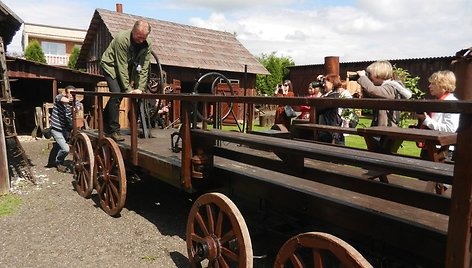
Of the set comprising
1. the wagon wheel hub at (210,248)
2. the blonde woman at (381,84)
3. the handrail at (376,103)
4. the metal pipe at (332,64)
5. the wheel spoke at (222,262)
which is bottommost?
the wheel spoke at (222,262)

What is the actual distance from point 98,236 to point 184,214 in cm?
109

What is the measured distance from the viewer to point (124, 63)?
5.31 m

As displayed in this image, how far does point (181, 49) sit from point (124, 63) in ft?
45.2

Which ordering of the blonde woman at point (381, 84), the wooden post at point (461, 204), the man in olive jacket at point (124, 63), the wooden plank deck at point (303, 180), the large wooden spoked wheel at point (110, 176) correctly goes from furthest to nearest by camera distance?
1. the man in olive jacket at point (124, 63)
2. the blonde woman at point (381, 84)
3. the large wooden spoked wheel at point (110, 176)
4. the wooden plank deck at point (303, 180)
5. the wooden post at point (461, 204)

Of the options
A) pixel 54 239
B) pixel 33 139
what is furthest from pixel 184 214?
pixel 33 139

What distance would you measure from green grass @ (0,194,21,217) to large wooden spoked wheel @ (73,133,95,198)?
2.55 feet

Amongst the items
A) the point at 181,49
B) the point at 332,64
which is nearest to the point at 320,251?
the point at 332,64

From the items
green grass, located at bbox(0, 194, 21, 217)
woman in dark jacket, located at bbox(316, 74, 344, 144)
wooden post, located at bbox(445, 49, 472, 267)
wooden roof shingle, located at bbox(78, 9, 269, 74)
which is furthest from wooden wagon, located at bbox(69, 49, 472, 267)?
wooden roof shingle, located at bbox(78, 9, 269, 74)

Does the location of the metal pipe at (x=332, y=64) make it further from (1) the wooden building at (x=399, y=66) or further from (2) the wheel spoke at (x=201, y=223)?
(1) the wooden building at (x=399, y=66)

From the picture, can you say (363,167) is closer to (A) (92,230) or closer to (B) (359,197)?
(B) (359,197)

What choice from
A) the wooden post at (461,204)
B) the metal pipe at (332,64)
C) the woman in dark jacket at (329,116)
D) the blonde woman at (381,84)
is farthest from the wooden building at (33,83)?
the wooden post at (461,204)

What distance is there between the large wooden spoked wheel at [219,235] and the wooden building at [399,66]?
52.4ft

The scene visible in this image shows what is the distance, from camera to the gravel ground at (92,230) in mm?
3645

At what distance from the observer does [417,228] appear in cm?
195
